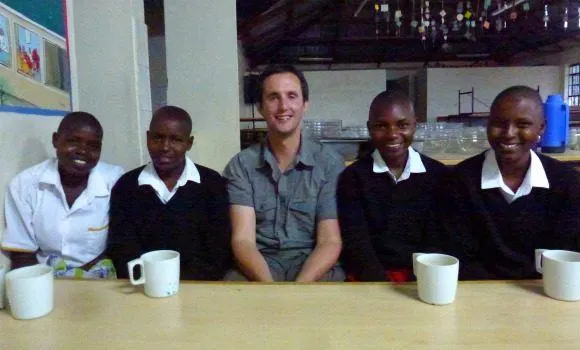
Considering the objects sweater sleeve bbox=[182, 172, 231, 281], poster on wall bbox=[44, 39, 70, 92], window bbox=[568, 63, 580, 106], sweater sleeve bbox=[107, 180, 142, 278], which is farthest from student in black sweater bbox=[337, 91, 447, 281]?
window bbox=[568, 63, 580, 106]

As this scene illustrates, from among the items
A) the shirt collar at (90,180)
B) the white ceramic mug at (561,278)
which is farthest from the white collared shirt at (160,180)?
the white ceramic mug at (561,278)

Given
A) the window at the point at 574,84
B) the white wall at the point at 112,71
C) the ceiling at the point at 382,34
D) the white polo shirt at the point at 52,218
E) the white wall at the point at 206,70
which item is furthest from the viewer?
the window at the point at 574,84

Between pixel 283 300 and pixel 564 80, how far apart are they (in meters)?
12.1

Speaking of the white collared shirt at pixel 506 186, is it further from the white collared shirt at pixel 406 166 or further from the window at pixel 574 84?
the window at pixel 574 84

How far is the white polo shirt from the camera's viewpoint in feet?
5.31

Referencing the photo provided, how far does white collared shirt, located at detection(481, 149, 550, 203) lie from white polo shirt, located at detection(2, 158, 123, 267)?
131 cm

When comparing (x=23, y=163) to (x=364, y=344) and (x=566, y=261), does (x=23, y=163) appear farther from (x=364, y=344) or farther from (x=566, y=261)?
(x=566, y=261)

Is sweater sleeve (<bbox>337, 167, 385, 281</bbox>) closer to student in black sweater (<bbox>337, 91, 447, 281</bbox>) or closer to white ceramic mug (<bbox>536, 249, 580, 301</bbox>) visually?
student in black sweater (<bbox>337, 91, 447, 281</bbox>)

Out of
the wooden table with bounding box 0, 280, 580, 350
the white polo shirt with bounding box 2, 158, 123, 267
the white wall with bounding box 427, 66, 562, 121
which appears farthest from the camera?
the white wall with bounding box 427, 66, 562, 121

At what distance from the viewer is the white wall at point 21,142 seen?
5.38 feet

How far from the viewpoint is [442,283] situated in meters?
1.04

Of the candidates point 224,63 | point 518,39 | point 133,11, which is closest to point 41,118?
point 133,11

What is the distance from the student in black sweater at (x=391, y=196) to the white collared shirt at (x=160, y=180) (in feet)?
1.88

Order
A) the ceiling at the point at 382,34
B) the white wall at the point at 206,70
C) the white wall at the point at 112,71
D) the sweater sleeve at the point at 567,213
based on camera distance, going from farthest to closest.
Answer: the ceiling at the point at 382,34
the white wall at the point at 206,70
the white wall at the point at 112,71
the sweater sleeve at the point at 567,213
